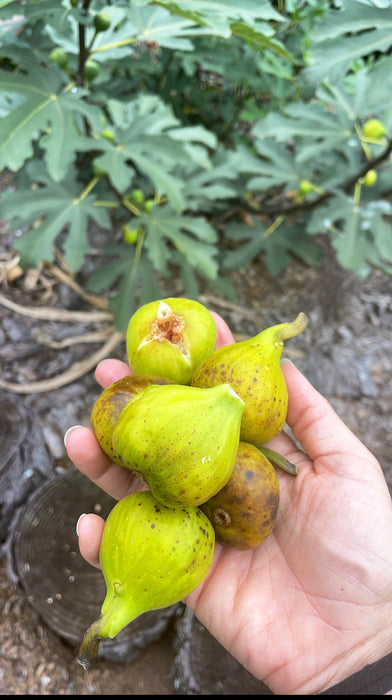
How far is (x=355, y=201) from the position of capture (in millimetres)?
2438

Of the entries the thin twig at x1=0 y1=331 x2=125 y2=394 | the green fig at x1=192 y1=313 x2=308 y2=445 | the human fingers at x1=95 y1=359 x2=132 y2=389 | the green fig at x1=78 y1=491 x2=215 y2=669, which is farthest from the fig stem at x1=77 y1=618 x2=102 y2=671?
the thin twig at x1=0 y1=331 x2=125 y2=394

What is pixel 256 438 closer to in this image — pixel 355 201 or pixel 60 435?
pixel 60 435

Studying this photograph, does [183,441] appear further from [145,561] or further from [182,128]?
[182,128]

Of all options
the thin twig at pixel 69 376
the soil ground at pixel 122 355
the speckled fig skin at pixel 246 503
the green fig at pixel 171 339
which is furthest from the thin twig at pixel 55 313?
the speckled fig skin at pixel 246 503

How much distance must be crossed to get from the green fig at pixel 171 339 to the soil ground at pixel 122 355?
1.08 meters

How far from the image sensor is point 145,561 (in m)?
1.01

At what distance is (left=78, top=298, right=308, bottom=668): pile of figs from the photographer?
1006mm

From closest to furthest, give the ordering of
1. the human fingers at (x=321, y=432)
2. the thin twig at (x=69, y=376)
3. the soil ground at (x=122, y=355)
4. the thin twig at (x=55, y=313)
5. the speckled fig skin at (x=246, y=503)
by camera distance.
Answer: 1. the speckled fig skin at (x=246, y=503)
2. the human fingers at (x=321, y=432)
3. the soil ground at (x=122, y=355)
4. the thin twig at (x=69, y=376)
5. the thin twig at (x=55, y=313)

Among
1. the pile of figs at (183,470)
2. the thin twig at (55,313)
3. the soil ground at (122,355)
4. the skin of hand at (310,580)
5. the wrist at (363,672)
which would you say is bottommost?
the soil ground at (122,355)

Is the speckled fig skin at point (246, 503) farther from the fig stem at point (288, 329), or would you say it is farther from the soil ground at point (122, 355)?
the soil ground at point (122, 355)

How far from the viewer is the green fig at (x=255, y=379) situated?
1.16 meters

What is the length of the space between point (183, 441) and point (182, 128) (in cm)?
171

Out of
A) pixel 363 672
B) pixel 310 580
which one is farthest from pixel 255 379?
pixel 363 672

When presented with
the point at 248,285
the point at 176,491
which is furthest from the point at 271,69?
the point at 176,491
